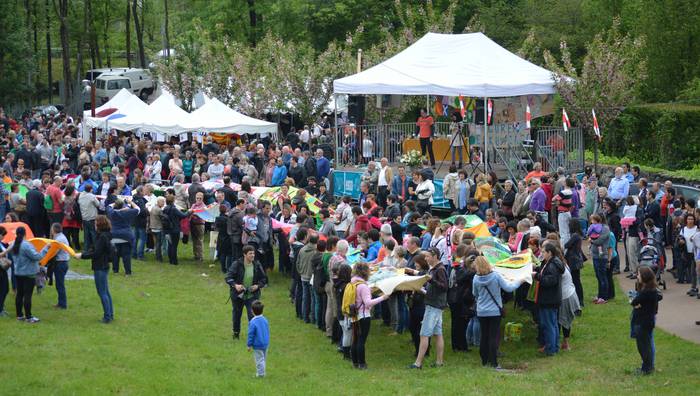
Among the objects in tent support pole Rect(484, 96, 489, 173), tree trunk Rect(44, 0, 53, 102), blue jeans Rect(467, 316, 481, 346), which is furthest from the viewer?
tree trunk Rect(44, 0, 53, 102)

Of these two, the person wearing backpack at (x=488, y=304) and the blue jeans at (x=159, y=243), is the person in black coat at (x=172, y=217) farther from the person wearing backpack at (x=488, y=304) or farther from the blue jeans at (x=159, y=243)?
the person wearing backpack at (x=488, y=304)

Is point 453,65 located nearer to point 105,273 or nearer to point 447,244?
point 447,244

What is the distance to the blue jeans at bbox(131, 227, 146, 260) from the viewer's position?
2255 centimetres

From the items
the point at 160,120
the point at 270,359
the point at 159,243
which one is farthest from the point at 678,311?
the point at 160,120

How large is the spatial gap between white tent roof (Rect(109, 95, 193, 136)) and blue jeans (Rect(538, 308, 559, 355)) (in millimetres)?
18863

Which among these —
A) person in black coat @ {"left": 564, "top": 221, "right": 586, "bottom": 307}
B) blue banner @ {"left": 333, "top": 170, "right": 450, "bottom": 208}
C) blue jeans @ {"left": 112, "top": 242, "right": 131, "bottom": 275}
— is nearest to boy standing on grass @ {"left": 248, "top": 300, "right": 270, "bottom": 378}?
person in black coat @ {"left": 564, "top": 221, "right": 586, "bottom": 307}

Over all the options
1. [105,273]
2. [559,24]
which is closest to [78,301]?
[105,273]

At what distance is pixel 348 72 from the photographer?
34.5m

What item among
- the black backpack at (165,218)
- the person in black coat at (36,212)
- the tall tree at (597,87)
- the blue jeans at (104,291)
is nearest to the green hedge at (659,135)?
the tall tree at (597,87)

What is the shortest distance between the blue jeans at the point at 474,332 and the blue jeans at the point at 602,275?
3.06 m

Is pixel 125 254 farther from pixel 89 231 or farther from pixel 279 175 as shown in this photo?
pixel 279 175

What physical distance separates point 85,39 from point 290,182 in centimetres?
4530

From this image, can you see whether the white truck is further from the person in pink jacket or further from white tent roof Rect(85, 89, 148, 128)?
the person in pink jacket

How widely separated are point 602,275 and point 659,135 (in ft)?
45.1
